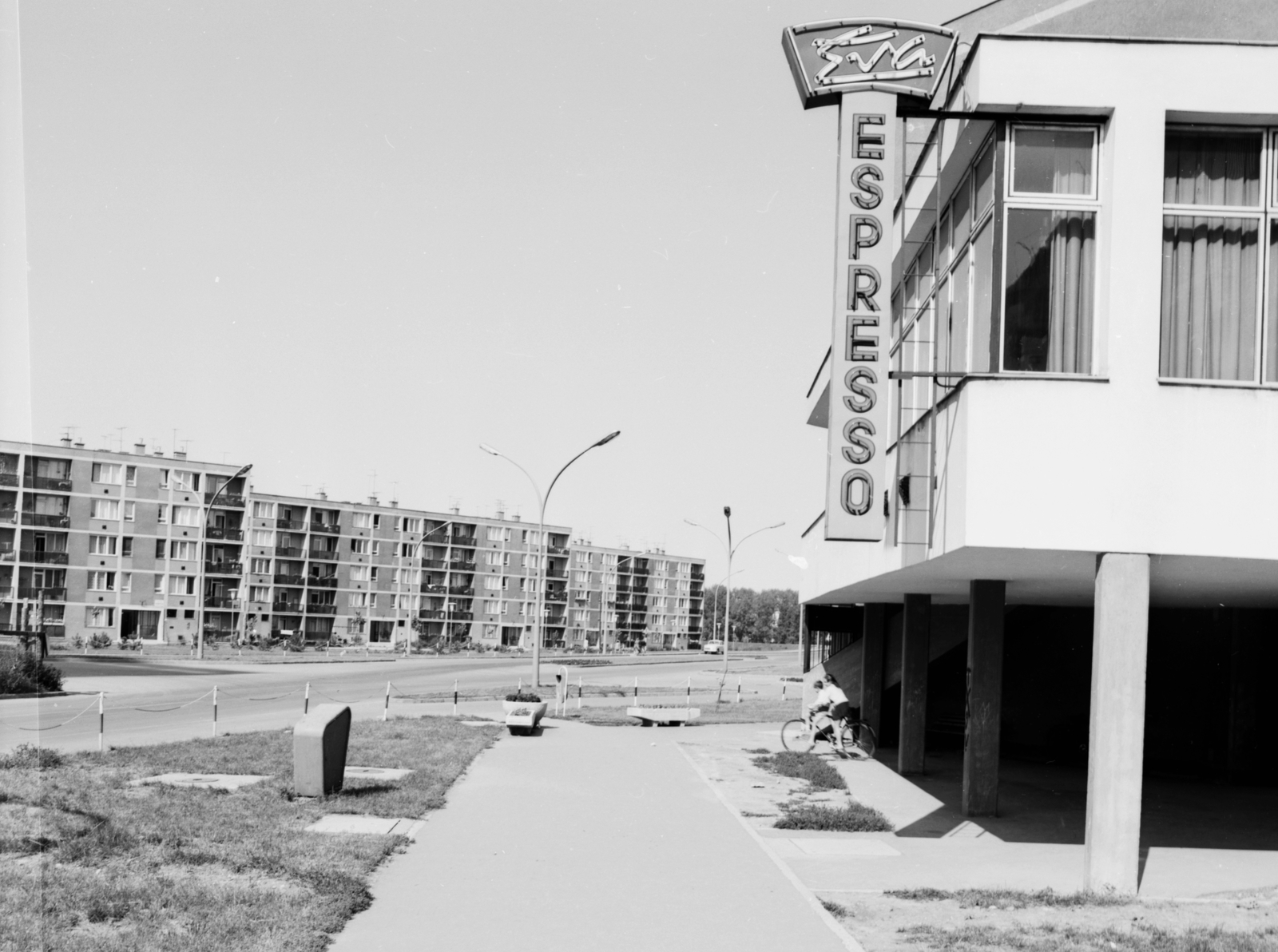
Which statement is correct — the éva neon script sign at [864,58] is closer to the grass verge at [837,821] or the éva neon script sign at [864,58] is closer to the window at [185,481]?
the grass verge at [837,821]

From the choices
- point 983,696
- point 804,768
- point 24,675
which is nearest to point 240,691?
point 24,675

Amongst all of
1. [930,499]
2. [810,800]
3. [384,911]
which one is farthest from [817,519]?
[384,911]

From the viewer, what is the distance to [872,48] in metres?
12.1

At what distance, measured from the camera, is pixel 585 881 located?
1016 centimetres

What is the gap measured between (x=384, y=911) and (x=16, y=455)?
84.7 metres

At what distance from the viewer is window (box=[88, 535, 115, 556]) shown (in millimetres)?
88000

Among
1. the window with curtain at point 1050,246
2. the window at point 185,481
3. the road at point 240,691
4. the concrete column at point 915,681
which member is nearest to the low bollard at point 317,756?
the road at point 240,691

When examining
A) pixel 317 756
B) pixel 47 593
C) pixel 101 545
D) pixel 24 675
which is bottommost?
pixel 47 593

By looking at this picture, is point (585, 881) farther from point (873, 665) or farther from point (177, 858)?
point (873, 665)

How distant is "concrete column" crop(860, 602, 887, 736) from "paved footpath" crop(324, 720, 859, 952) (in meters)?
9.37

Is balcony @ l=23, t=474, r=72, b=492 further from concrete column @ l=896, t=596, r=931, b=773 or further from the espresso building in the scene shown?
the espresso building

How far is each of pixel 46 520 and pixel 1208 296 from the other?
287 ft

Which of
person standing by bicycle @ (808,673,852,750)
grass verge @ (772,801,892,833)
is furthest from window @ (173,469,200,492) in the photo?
grass verge @ (772,801,892,833)

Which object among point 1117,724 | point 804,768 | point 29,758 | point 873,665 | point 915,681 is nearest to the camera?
point 1117,724
